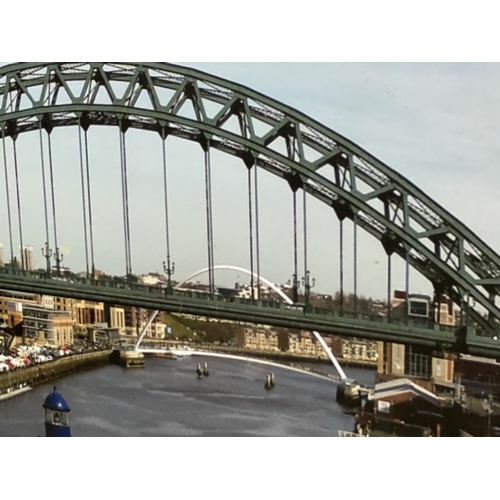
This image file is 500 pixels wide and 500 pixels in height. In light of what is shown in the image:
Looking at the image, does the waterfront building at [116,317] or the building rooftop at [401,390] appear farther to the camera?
the waterfront building at [116,317]

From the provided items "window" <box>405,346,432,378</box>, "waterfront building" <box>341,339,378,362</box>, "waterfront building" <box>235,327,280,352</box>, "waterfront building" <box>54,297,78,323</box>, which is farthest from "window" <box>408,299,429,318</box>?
"waterfront building" <box>54,297,78,323</box>

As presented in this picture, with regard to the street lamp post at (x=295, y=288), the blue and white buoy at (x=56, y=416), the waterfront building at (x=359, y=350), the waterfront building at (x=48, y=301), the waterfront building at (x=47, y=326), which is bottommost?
the blue and white buoy at (x=56, y=416)

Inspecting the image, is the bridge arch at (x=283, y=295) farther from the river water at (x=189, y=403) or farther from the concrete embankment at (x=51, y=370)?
the concrete embankment at (x=51, y=370)

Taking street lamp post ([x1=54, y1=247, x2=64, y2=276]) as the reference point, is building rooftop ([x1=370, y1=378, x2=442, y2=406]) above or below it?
below

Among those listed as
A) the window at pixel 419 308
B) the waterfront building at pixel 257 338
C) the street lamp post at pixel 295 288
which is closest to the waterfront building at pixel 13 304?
the waterfront building at pixel 257 338

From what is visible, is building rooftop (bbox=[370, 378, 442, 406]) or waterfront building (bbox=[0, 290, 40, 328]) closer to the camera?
building rooftop (bbox=[370, 378, 442, 406])

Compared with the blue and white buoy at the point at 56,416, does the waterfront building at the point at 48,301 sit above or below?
above

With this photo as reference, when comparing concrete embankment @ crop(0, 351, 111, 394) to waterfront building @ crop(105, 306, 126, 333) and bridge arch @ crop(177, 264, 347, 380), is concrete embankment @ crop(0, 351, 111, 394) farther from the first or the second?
bridge arch @ crop(177, 264, 347, 380)
